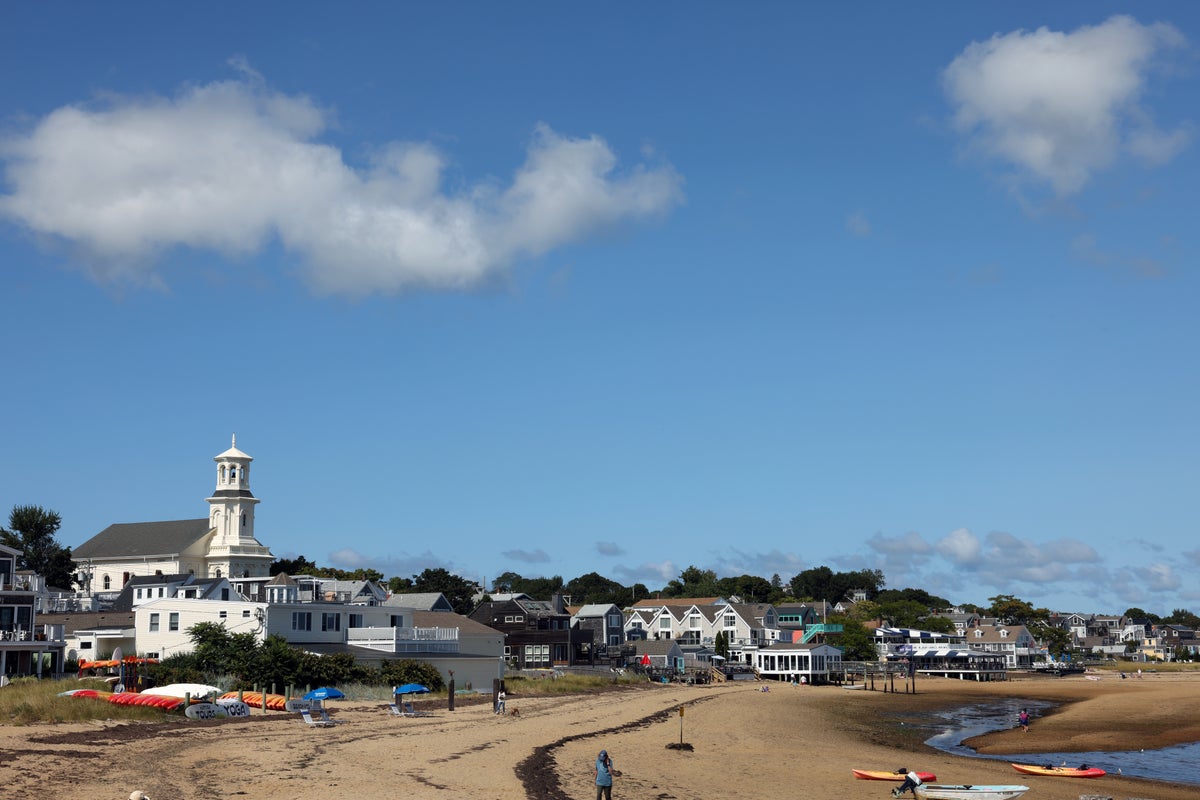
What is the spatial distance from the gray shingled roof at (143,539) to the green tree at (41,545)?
7.50ft

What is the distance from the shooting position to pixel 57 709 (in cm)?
4538

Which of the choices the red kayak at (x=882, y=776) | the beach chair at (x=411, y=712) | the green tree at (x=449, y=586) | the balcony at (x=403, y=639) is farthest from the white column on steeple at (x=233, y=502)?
the red kayak at (x=882, y=776)

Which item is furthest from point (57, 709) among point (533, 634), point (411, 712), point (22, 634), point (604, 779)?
point (533, 634)

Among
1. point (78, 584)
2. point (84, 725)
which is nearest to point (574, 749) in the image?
point (84, 725)

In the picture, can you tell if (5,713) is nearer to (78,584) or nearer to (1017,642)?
(78,584)

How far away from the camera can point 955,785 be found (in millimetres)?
37781

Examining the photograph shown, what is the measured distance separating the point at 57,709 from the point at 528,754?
19.6 meters

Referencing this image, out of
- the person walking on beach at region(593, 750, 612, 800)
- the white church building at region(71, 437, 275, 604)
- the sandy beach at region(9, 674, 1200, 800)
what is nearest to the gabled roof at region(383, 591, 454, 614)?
the white church building at region(71, 437, 275, 604)

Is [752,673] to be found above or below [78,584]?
below

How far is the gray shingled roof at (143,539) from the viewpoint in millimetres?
125938

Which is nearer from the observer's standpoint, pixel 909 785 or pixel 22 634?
pixel 909 785

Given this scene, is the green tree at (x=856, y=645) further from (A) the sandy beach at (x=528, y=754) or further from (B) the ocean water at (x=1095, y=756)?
(A) the sandy beach at (x=528, y=754)

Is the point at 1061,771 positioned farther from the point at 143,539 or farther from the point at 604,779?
the point at 143,539

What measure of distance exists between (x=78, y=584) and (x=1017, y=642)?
130617mm
